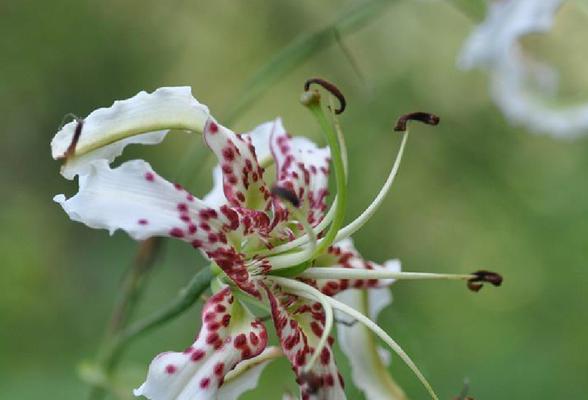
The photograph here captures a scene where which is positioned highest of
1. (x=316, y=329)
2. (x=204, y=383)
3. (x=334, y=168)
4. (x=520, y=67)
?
(x=520, y=67)

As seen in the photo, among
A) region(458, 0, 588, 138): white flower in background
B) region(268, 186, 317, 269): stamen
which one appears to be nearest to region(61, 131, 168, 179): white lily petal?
region(268, 186, 317, 269): stamen

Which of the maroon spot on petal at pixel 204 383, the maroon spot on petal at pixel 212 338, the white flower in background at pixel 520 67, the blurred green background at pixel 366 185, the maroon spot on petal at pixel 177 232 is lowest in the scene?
the maroon spot on petal at pixel 204 383

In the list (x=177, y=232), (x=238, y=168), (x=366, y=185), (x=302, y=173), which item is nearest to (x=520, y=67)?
(x=302, y=173)

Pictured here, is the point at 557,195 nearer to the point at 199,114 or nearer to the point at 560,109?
the point at 560,109

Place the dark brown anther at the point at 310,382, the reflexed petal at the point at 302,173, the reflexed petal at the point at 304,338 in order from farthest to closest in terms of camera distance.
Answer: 1. the reflexed petal at the point at 302,173
2. the reflexed petal at the point at 304,338
3. the dark brown anther at the point at 310,382

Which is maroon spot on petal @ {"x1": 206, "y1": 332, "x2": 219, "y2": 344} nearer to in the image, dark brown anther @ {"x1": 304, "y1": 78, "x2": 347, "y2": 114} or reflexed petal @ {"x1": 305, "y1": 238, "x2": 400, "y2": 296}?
reflexed petal @ {"x1": 305, "y1": 238, "x2": 400, "y2": 296}

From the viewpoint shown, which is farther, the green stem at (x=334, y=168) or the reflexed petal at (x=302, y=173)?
the reflexed petal at (x=302, y=173)

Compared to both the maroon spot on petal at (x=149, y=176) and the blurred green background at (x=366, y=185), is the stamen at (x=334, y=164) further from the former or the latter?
the blurred green background at (x=366, y=185)

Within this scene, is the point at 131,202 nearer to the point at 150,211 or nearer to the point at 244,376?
the point at 150,211

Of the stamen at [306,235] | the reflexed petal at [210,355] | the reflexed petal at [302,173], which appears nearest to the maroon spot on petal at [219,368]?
the reflexed petal at [210,355]
